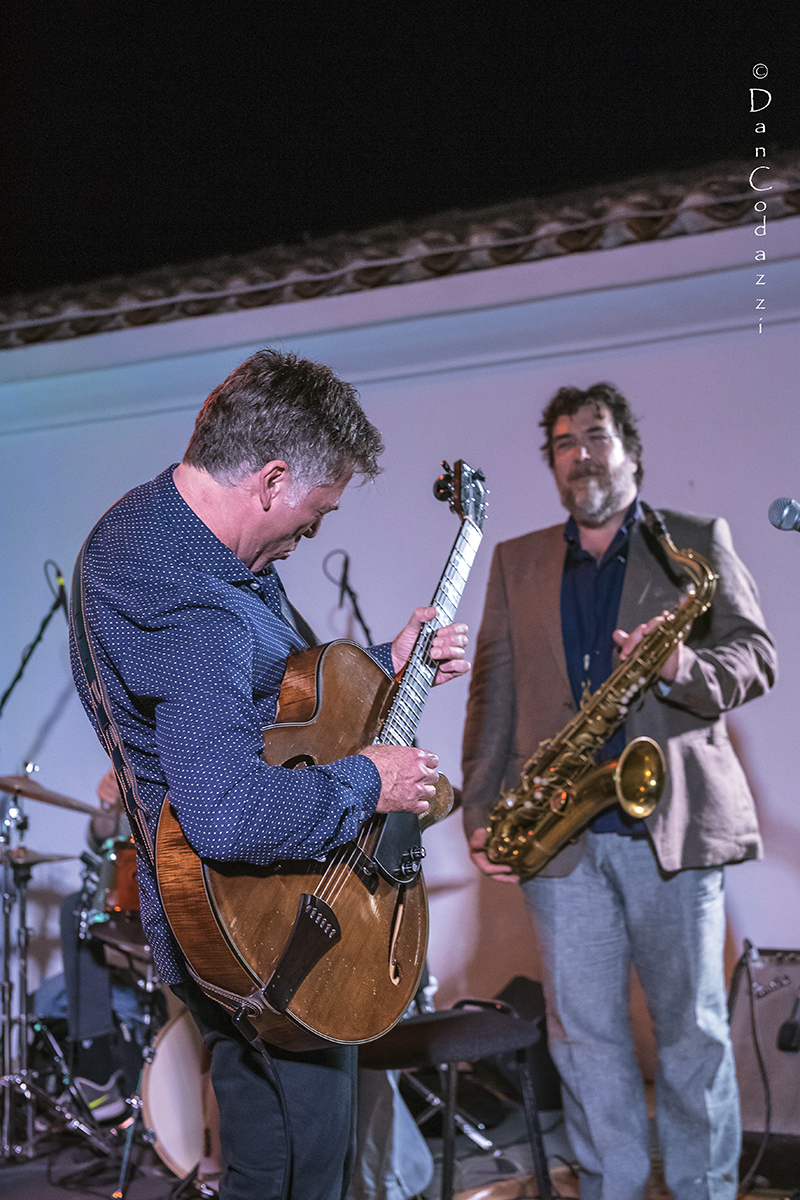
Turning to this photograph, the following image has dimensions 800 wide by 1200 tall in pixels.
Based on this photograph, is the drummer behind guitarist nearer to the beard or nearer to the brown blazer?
the brown blazer

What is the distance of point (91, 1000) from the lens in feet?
14.0

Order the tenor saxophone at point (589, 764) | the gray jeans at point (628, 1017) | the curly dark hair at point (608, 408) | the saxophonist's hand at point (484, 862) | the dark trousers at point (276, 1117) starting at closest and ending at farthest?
the dark trousers at point (276, 1117), the gray jeans at point (628, 1017), the tenor saxophone at point (589, 764), the saxophonist's hand at point (484, 862), the curly dark hair at point (608, 408)

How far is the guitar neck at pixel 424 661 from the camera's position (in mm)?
1989

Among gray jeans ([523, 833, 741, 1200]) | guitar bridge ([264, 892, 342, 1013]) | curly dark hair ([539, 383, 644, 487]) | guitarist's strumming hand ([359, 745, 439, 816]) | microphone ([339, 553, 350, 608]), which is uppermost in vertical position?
curly dark hair ([539, 383, 644, 487])

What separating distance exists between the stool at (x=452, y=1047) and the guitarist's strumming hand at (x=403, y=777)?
123 centimetres

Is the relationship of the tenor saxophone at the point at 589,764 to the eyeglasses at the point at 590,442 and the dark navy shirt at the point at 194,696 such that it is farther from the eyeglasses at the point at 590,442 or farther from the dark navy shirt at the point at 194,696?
the dark navy shirt at the point at 194,696

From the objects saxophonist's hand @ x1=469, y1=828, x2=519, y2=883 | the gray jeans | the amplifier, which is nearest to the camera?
the gray jeans

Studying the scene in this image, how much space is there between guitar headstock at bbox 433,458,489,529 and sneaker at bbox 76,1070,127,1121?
3.17 m

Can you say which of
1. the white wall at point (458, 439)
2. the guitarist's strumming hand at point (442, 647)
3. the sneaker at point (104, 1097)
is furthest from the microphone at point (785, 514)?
the sneaker at point (104, 1097)

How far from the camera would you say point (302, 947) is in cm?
162

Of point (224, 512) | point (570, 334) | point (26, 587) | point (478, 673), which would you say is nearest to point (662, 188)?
point (570, 334)

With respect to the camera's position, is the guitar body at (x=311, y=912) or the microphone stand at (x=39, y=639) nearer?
the guitar body at (x=311, y=912)

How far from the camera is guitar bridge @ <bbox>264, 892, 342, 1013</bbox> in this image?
61.8 inches

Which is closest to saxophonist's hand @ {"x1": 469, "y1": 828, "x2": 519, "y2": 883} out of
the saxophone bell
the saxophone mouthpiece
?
the saxophone bell
